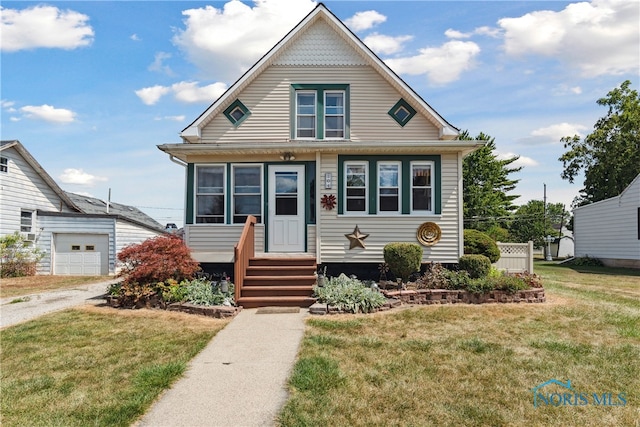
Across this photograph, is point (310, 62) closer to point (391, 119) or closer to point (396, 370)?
point (391, 119)

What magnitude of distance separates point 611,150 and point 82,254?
34.5 m

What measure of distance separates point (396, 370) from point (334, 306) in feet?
11.0

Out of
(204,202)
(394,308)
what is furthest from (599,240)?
(204,202)

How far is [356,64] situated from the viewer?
39.7ft

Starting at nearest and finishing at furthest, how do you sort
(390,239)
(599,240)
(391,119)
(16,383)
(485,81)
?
(16,383) < (390,239) < (391,119) < (485,81) < (599,240)

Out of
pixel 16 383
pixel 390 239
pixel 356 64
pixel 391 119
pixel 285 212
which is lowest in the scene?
pixel 16 383

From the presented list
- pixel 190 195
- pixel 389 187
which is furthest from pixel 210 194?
pixel 389 187

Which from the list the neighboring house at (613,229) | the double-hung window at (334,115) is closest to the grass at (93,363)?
the double-hung window at (334,115)

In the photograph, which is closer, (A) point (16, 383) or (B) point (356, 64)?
(A) point (16, 383)

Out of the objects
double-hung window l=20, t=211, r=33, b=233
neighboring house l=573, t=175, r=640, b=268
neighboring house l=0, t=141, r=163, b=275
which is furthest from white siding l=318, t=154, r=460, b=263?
double-hung window l=20, t=211, r=33, b=233

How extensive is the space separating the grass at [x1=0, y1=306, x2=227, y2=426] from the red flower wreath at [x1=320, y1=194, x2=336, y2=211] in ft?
15.2

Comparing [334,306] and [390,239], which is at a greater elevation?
[390,239]

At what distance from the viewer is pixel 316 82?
1212 centimetres

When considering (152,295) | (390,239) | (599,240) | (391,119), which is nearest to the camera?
(152,295)
